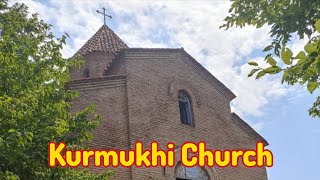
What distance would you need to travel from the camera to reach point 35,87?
23.4ft

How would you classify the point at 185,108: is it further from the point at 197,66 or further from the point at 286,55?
the point at 286,55

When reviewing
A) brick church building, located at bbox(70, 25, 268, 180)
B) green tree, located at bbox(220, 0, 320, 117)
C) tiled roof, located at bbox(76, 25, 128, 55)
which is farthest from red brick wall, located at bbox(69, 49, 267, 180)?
green tree, located at bbox(220, 0, 320, 117)

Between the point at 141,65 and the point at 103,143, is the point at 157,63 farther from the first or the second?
the point at 103,143

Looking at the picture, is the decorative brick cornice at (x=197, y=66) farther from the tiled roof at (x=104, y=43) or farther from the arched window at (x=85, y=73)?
the arched window at (x=85, y=73)

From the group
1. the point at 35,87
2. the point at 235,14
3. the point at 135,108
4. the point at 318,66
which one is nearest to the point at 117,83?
the point at 135,108

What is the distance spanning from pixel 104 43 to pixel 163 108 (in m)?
6.74

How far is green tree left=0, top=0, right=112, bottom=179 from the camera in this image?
5.74m

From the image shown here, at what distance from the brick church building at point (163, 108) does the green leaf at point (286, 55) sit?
8456 mm

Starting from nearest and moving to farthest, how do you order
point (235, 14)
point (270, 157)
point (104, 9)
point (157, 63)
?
point (235, 14)
point (270, 157)
point (157, 63)
point (104, 9)

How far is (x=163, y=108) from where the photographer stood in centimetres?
1241

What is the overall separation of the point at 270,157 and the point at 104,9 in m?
12.0

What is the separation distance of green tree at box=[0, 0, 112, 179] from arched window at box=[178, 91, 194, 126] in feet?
17.8

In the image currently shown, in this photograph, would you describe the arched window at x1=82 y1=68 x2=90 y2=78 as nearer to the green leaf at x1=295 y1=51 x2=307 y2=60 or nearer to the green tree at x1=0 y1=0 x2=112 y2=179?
the green tree at x1=0 y1=0 x2=112 y2=179

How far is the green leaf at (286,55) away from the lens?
87.5 inches
